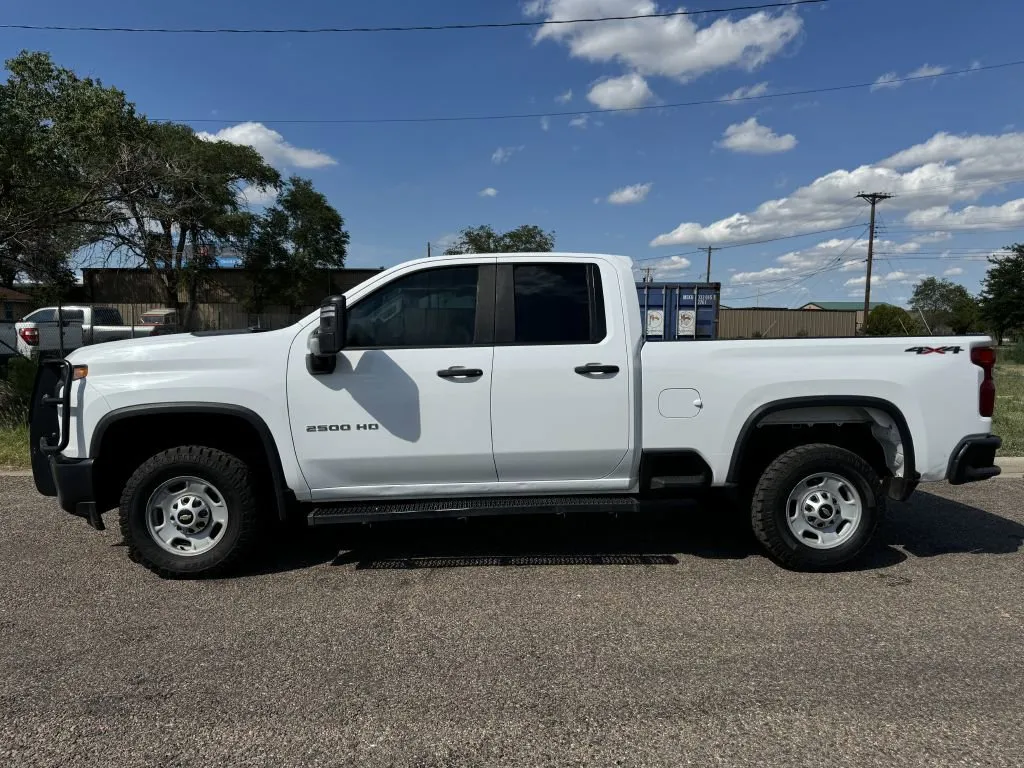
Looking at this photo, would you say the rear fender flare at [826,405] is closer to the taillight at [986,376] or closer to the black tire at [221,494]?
the taillight at [986,376]

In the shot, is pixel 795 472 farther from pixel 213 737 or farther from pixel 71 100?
pixel 71 100

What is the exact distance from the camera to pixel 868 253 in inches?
1727

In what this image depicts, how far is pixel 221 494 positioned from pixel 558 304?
7.89 feet

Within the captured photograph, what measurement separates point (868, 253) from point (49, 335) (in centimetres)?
4641

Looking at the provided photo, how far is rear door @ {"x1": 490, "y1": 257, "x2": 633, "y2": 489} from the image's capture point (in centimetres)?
420

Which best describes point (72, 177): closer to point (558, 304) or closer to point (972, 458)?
point (558, 304)

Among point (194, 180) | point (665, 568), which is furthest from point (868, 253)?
point (665, 568)

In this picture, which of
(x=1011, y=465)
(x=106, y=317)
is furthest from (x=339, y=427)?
(x=106, y=317)

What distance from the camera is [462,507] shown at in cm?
422

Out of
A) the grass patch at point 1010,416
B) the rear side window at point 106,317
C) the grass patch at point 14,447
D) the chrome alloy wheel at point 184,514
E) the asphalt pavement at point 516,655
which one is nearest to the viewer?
the asphalt pavement at point 516,655

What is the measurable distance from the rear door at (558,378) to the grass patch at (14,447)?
19.9 ft

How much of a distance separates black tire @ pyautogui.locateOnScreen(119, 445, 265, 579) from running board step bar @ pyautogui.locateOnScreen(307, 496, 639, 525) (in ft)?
1.42

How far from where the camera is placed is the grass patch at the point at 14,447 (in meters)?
7.39

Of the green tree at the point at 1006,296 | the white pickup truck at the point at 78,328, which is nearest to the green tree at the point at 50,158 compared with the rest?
the white pickup truck at the point at 78,328
